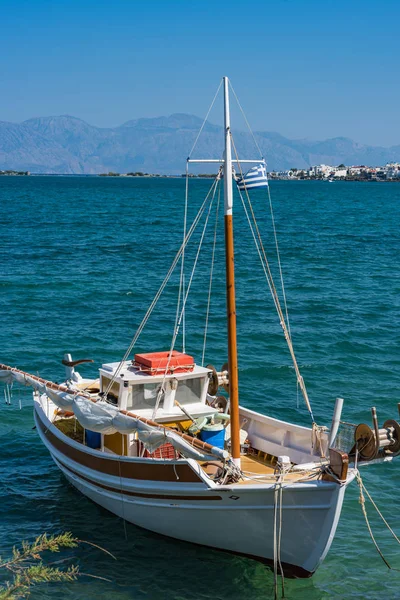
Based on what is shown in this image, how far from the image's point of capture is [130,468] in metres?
18.6

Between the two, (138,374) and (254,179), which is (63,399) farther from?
(254,179)

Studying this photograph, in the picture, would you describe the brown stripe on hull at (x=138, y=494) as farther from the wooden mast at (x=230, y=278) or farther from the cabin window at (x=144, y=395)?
the cabin window at (x=144, y=395)

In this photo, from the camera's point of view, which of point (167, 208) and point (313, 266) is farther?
point (167, 208)

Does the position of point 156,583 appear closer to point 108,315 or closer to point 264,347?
point 264,347

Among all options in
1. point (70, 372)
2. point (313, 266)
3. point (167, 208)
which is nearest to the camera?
point (70, 372)

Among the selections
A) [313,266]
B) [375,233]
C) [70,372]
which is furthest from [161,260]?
[70,372]

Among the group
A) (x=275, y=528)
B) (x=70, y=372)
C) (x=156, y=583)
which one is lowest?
(x=156, y=583)

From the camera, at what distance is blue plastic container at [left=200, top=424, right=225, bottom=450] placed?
61.8 ft

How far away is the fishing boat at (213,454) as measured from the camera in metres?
16.3

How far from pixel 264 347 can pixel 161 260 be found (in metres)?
28.2

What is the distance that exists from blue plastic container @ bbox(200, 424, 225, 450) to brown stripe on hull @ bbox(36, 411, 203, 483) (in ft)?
4.99

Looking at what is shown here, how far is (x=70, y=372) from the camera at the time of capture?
23.9 m

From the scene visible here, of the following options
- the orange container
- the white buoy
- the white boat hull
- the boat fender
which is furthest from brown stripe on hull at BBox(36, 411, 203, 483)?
the white buoy

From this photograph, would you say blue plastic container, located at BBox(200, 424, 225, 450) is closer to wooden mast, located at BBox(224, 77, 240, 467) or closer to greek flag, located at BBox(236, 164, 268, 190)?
wooden mast, located at BBox(224, 77, 240, 467)
